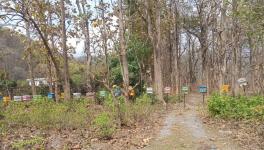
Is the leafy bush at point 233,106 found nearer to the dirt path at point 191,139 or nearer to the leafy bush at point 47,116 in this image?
the dirt path at point 191,139

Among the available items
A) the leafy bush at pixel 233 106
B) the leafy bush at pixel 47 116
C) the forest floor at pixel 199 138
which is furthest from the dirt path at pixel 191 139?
the leafy bush at pixel 47 116

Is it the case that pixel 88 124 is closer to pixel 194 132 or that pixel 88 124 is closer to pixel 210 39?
pixel 194 132

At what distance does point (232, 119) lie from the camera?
15.8 meters

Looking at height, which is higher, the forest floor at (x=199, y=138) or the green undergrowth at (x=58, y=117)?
the green undergrowth at (x=58, y=117)

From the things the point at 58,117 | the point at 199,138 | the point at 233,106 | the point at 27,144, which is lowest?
the point at 199,138

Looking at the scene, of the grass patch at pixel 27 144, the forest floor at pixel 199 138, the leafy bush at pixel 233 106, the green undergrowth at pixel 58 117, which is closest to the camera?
the grass patch at pixel 27 144

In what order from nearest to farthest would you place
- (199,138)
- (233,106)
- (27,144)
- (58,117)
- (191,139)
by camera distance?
(27,144), (191,139), (199,138), (58,117), (233,106)

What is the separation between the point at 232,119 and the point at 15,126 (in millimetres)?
7876

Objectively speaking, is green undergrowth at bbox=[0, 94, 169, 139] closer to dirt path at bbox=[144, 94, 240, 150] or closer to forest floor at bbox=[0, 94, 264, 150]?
forest floor at bbox=[0, 94, 264, 150]

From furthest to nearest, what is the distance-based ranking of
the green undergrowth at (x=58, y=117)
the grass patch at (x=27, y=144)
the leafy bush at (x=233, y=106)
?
the leafy bush at (x=233, y=106), the green undergrowth at (x=58, y=117), the grass patch at (x=27, y=144)

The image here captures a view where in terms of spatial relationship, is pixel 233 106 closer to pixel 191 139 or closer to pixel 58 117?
pixel 191 139

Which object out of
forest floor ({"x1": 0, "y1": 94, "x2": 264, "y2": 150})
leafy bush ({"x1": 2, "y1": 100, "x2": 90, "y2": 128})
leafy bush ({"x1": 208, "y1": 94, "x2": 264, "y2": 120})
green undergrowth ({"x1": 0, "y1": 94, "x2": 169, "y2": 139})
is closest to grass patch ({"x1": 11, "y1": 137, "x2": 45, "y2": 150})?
forest floor ({"x1": 0, "y1": 94, "x2": 264, "y2": 150})

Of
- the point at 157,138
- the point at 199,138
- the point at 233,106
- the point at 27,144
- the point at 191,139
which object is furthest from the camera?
the point at 233,106

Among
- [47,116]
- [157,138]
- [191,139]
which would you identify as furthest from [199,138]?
[47,116]
